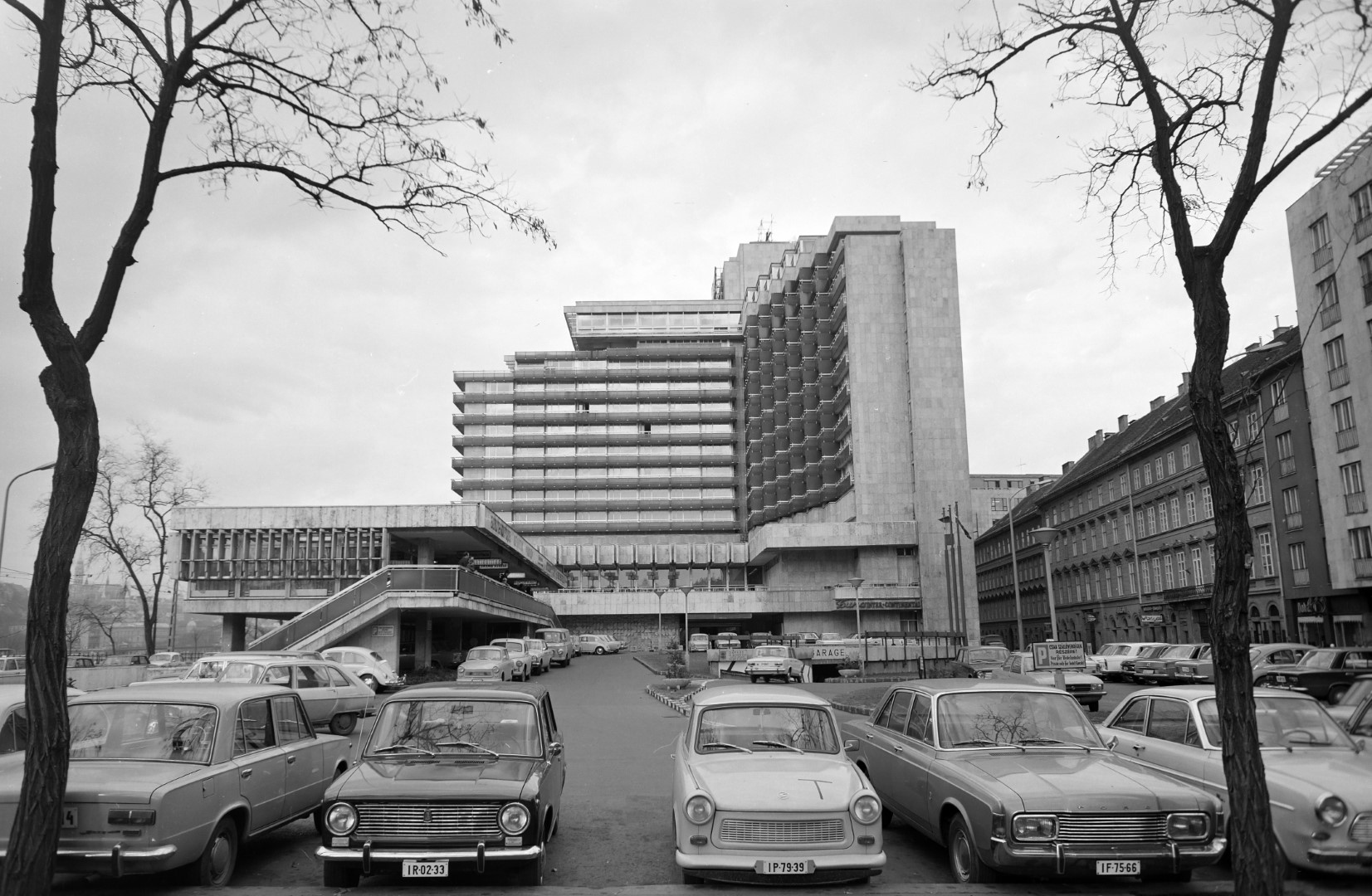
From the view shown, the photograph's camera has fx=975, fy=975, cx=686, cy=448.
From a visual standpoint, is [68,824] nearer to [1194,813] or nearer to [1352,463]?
[1194,813]

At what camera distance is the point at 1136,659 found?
35688 millimetres

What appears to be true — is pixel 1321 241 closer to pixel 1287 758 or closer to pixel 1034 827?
pixel 1287 758

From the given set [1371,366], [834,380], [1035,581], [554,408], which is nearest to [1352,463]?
[1371,366]

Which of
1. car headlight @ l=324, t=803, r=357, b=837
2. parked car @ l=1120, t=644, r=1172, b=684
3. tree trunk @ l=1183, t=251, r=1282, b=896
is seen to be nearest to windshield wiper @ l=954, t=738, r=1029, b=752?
tree trunk @ l=1183, t=251, r=1282, b=896

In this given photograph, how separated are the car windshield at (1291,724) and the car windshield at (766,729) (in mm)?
3484

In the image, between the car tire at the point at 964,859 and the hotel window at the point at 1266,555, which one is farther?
the hotel window at the point at 1266,555

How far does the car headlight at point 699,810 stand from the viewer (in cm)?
731

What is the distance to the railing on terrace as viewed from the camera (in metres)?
33.7

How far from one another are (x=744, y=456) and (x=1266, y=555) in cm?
7070

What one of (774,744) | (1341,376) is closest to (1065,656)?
(774,744)

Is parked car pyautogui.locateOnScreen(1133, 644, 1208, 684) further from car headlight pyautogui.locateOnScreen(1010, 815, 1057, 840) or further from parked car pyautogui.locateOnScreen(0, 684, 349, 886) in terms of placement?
parked car pyautogui.locateOnScreen(0, 684, 349, 886)

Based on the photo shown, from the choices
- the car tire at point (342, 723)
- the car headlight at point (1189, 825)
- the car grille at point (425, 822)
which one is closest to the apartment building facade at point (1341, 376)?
the car headlight at point (1189, 825)

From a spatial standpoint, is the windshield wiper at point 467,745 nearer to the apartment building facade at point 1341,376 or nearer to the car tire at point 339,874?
the car tire at point 339,874

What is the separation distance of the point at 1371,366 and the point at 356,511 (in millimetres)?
42737
